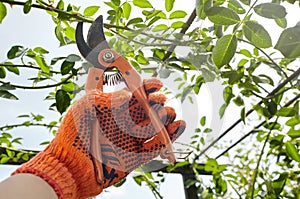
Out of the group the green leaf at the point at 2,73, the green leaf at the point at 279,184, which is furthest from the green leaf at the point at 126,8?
the green leaf at the point at 279,184

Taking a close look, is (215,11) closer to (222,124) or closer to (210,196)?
(222,124)

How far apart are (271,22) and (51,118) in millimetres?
987

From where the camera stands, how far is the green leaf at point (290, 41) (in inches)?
19.2

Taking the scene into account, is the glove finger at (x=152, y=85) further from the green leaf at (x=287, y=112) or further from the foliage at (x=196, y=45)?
the green leaf at (x=287, y=112)

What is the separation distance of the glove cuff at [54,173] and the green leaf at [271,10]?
33 cm

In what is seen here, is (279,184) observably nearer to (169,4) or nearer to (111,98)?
(169,4)

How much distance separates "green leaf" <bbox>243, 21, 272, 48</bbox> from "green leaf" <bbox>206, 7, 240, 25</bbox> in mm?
16

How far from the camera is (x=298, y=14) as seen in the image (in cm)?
70

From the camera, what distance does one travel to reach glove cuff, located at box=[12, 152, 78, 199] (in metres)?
0.52

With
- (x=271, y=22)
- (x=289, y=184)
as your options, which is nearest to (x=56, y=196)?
(x=271, y=22)

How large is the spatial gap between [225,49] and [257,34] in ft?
0.14

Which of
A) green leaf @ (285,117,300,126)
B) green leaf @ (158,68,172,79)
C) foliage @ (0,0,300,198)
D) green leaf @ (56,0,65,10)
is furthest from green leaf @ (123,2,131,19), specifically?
green leaf @ (285,117,300,126)

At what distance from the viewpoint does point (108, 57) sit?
0.50 metres

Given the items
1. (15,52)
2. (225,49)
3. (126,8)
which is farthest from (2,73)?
(225,49)
